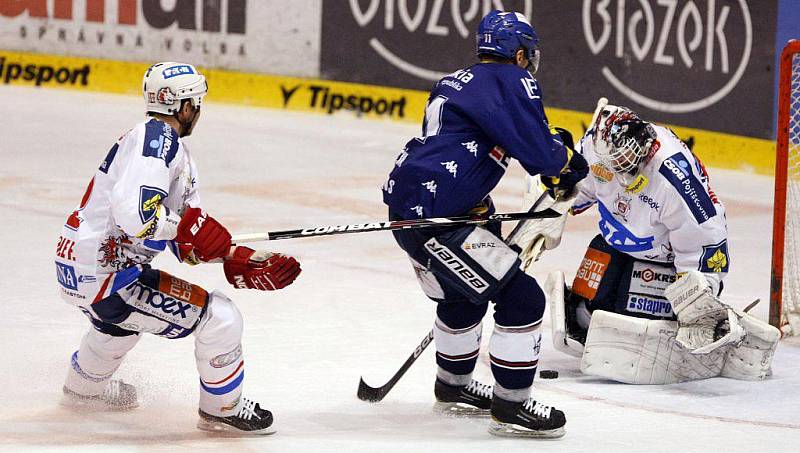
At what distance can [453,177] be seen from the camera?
399cm

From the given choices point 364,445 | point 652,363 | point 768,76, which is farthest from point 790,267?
point 768,76

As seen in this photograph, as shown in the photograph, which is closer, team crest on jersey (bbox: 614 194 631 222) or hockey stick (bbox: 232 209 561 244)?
hockey stick (bbox: 232 209 561 244)

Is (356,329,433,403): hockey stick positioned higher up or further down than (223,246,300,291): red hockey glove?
further down

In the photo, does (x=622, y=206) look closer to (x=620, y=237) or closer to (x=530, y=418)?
(x=620, y=237)

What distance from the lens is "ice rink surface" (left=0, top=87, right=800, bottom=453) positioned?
409 centimetres

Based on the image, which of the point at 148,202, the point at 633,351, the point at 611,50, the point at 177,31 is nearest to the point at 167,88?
the point at 148,202

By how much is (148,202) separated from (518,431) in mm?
1248

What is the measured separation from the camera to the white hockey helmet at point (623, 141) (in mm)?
4688

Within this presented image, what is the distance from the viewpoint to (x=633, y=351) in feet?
15.5

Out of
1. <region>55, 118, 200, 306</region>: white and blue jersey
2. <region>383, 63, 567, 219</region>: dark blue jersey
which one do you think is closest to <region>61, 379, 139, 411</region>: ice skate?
<region>55, 118, 200, 306</region>: white and blue jersey

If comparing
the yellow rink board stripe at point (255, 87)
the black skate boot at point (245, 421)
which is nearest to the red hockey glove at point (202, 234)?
the black skate boot at point (245, 421)

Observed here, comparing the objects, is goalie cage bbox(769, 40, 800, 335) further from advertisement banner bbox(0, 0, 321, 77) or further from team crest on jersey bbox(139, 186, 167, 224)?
advertisement banner bbox(0, 0, 321, 77)

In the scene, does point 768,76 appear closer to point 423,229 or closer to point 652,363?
point 652,363

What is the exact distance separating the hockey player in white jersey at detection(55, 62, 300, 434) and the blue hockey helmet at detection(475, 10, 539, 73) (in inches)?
32.7
